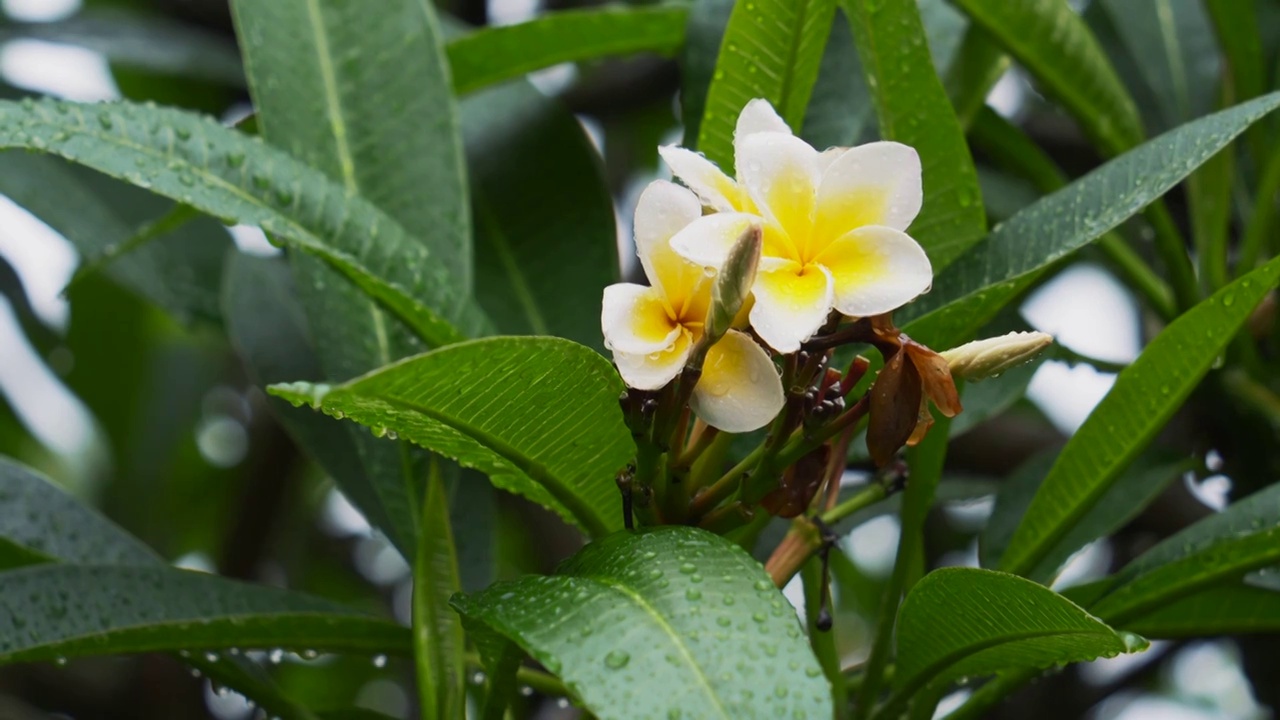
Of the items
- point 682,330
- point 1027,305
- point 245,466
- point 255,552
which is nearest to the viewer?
point 682,330

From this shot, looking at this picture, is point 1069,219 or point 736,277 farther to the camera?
point 1069,219

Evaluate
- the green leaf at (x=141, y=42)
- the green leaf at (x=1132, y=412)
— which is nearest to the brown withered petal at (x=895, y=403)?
the green leaf at (x=1132, y=412)

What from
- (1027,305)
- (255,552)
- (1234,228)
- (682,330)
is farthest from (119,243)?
(1234,228)

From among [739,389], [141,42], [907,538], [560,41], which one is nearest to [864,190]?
[739,389]

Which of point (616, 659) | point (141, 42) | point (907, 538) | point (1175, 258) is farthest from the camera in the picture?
point (141, 42)

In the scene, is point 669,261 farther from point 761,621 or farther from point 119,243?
point 119,243

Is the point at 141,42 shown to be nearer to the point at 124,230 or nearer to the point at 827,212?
the point at 124,230

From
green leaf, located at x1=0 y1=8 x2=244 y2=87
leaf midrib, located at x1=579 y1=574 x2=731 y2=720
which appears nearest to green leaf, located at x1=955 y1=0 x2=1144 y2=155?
leaf midrib, located at x1=579 y1=574 x2=731 y2=720
